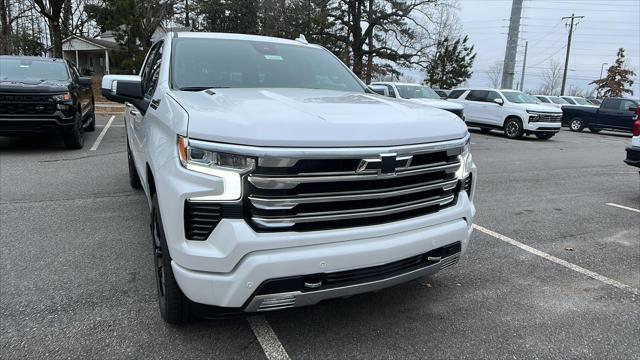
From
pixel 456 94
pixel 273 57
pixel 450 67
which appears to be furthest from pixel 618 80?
pixel 273 57

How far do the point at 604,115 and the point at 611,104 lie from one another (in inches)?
22.6

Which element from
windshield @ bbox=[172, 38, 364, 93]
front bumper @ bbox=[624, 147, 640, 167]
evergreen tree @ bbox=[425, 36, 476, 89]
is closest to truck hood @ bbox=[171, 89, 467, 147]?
windshield @ bbox=[172, 38, 364, 93]

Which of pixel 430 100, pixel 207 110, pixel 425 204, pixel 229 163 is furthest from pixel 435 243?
pixel 430 100

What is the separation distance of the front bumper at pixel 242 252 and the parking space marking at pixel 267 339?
483 mm

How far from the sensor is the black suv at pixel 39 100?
8023mm

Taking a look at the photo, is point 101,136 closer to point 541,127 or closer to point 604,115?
point 541,127

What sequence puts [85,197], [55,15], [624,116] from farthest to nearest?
1. [624,116]
2. [55,15]
3. [85,197]

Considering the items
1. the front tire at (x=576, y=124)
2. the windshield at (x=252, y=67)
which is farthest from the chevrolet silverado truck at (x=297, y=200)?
the front tire at (x=576, y=124)

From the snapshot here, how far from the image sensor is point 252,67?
3848 mm

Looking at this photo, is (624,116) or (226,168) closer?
(226,168)

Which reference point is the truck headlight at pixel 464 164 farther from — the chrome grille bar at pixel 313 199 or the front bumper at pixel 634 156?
the front bumper at pixel 634 156

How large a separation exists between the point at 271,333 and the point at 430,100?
1287cm

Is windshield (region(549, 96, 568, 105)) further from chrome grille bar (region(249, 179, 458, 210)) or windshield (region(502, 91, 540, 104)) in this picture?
chrome grille bar (region(249, 179, 458, 210))

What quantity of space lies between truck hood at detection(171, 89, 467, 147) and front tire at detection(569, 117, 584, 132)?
75.7 feet
